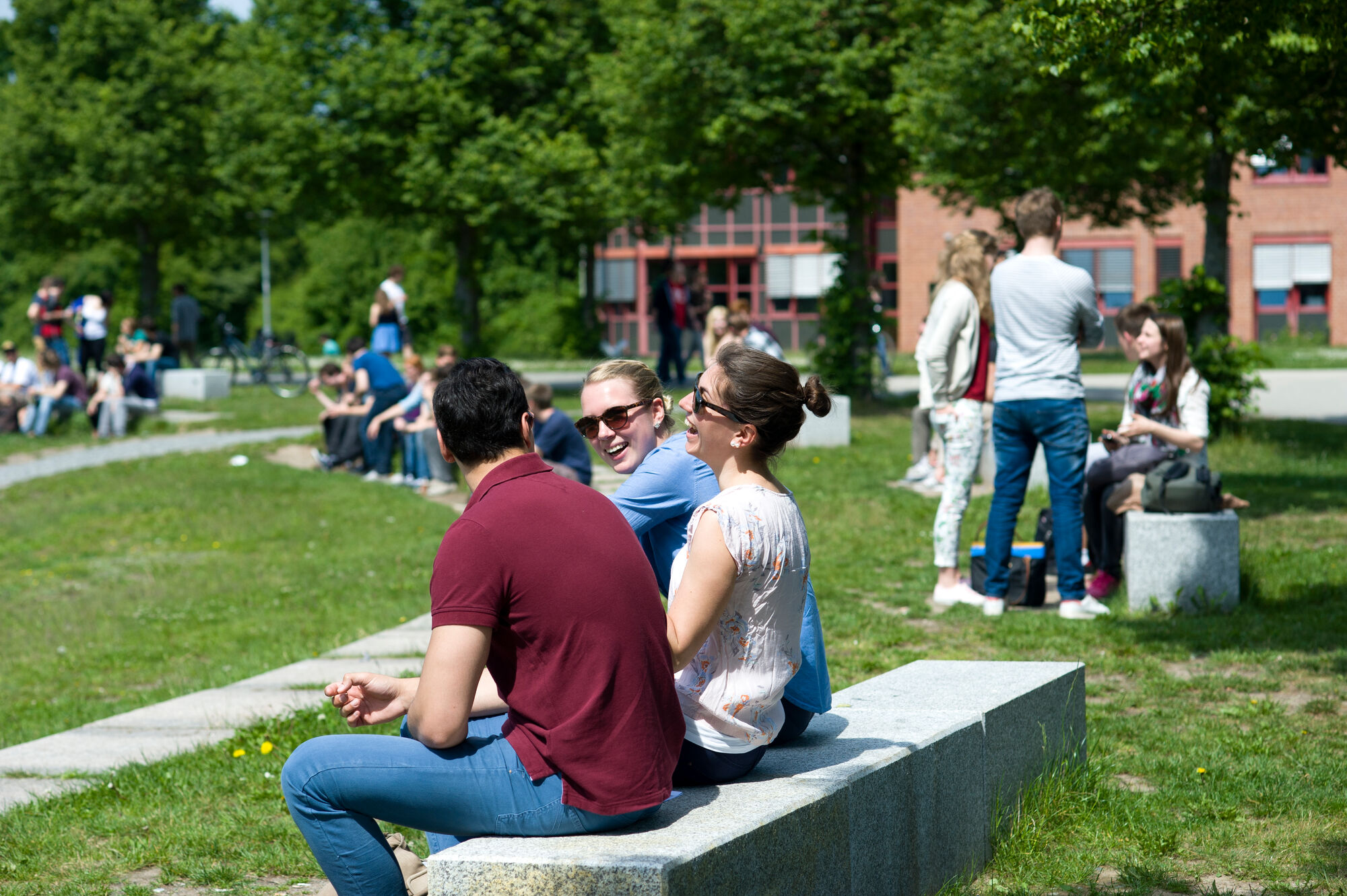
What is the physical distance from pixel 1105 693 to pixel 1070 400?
169 cm

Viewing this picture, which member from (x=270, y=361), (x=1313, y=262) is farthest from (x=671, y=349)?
(x=1313, y=262)

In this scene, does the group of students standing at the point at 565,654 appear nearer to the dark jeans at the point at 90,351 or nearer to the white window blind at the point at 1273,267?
the dark jeans at the point at 90,351

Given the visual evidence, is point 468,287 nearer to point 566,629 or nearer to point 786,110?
point 786,110

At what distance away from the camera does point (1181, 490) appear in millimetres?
7277

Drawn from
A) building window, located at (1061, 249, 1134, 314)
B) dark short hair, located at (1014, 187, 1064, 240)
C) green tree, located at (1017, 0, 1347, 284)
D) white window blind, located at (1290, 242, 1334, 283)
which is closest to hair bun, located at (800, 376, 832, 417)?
green tree, located at (1017, 0, 1347, 284)

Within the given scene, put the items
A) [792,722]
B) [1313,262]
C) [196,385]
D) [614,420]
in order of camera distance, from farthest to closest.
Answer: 1. [1313,262]
2. [196,385]
3. [614,420]
4. [792,722]

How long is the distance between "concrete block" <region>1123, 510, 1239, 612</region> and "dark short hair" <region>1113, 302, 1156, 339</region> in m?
1.06

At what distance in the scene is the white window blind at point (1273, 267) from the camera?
44.8 meters

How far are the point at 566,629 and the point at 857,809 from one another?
955 mm

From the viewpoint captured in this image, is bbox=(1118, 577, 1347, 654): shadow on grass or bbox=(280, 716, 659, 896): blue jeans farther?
bbox=(1118, 577, 1347, 654): shadow on grass

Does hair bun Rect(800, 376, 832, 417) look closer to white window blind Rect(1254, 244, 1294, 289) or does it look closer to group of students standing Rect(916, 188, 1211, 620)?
group of students standing Rect(916, 188, 1211, 620)

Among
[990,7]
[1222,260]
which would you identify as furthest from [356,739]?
[990,7]

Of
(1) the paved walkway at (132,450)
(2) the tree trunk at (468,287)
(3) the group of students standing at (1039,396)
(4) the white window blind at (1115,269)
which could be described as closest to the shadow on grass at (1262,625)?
(3) the group of students standing at (1039,396)

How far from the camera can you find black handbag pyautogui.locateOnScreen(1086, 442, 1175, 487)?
776 centimetres
